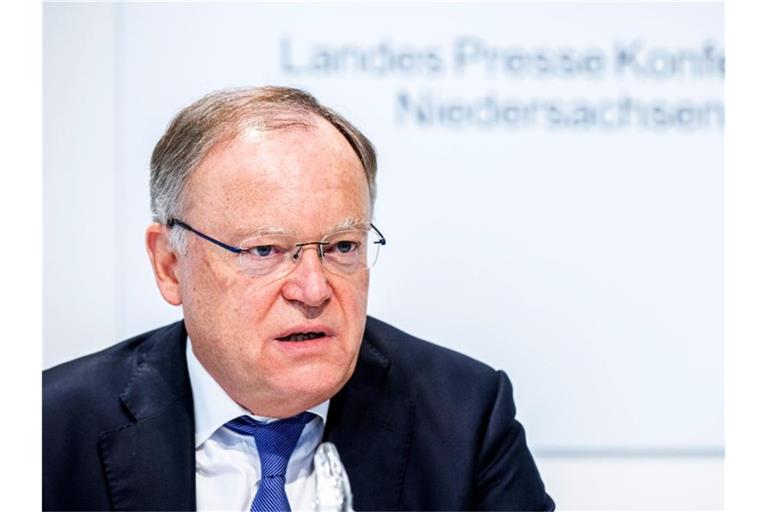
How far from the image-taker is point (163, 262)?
6.13 feet

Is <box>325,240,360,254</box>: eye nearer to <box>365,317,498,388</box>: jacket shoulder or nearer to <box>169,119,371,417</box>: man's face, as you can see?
<box>169,119,371,417</box>: man's face

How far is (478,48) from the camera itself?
222 cm

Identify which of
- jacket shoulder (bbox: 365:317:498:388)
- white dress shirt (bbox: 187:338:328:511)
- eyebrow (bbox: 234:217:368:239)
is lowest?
white dress shirt (bbox: 187:338:328:511)

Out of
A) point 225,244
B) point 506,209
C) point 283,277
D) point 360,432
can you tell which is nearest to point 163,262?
point 225,244

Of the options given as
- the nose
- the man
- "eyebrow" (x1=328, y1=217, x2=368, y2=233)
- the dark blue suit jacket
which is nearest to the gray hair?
the man

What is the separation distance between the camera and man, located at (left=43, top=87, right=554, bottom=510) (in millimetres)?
1671

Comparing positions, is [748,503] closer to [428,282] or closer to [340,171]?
[428,282]

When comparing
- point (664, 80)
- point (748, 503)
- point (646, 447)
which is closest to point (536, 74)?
point (664, 80)

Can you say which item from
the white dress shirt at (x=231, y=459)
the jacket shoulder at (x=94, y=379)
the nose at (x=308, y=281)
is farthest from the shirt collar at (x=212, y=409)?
the nose at (x=308, y=281)

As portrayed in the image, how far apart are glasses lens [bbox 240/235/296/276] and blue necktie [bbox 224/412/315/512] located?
33 centimetres

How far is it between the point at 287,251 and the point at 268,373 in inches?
8.8

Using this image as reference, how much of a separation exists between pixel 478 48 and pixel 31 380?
4.11ft

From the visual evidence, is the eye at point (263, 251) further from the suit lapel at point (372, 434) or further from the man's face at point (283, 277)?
the suit lapel at point (372, 434)

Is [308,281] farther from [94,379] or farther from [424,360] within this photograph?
[94,379]
